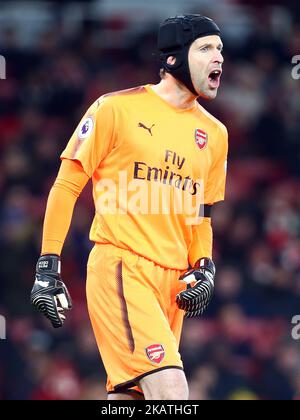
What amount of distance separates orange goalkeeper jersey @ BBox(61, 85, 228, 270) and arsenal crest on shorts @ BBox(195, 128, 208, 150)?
0.02 m

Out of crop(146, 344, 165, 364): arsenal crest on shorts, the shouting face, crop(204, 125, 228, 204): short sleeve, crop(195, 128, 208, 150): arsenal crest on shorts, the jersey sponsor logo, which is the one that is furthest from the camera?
crop(204, 125, 228, 204): short sleeve

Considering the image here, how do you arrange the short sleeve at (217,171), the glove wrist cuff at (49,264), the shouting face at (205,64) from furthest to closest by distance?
the short sleeve at (217,171) → the shouting face at (205,64) → the glove wrist cuff at (49,264)

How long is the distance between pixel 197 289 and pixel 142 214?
0.46 m

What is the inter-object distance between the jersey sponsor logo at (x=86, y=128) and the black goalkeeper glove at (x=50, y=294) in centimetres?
62

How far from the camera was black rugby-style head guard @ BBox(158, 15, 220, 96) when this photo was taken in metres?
5.13

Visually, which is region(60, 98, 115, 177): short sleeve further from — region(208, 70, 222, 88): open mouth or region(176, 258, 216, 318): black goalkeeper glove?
region(176, 258, 216, 318): black goalkeeper glove

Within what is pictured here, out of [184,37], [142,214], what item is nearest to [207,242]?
[142,214]

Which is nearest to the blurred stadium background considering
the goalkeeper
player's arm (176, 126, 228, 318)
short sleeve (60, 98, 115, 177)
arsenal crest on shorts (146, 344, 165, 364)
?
player's arm (176, 126, 228, 318)

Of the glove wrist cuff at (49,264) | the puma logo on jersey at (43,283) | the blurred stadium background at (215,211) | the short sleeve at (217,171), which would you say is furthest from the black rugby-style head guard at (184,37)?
the blurred stadium background at (215,211)

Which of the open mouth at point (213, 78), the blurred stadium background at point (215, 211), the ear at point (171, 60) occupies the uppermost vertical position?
the ear at point (171, 60)

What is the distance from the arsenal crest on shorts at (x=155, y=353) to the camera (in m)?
4.76

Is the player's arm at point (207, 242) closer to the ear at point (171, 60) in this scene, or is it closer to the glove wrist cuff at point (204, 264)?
the glove wrist cuff at point (204, 264)

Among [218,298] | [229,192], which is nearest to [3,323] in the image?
[218,298]

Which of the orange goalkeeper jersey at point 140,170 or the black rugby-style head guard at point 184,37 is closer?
the orange goalkeeper jersey at point 140,170
